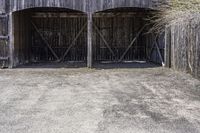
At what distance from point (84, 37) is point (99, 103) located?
583 inches

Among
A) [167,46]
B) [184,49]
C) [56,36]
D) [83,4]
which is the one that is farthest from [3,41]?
[184,49]

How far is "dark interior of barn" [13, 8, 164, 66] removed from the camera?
24656mm

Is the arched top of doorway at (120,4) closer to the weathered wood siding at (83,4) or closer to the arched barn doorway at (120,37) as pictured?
the weathered wood siding at (83,4)

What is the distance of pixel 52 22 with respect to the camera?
2491 centimetres

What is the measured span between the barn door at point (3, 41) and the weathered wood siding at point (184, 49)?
7.53 meters

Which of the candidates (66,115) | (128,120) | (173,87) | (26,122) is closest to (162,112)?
(128,120)

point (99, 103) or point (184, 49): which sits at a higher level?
point (184, 49)

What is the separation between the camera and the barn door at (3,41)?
19.6 m

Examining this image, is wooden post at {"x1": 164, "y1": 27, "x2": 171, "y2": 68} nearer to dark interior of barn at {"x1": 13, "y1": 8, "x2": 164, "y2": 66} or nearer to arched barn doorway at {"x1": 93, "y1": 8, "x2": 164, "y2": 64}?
dark interior of barn at {"x1": 13, "y1": 8, "x2": 164, "y2": 66}

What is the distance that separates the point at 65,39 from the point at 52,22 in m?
1.26

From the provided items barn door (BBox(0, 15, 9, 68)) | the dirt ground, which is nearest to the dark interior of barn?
barn door (BBox(0, 15, 9, 68))

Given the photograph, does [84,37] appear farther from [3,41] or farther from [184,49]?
[184,49]

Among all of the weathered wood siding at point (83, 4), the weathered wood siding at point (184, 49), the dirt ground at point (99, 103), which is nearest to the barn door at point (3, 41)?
the weathered wood siding at point (83, 4)

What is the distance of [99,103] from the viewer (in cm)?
1047
